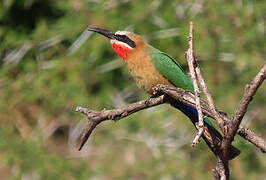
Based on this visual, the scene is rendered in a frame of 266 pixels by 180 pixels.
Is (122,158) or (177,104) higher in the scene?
(177,104)

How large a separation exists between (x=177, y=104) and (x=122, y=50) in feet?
1.79

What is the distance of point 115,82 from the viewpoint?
5.71 m

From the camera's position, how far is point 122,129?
5.23m

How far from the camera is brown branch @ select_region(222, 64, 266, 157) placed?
183 cm

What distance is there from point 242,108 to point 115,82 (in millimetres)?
3864

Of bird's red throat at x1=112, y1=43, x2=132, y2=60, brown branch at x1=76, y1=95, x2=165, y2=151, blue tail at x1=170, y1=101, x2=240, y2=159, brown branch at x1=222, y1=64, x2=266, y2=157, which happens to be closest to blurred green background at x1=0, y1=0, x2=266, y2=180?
bird's red throat at x1=112, y1=43, x2=132, y2=60

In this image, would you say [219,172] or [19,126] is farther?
[19,126]

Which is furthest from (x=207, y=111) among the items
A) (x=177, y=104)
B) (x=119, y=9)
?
(x=119, y=9)

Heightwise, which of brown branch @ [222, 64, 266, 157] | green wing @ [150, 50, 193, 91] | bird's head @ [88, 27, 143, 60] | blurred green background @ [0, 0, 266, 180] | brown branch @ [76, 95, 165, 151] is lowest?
blurred green background @ [0, 0, 266, 180]

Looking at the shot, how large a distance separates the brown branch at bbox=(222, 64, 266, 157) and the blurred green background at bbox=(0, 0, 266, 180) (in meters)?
2.88

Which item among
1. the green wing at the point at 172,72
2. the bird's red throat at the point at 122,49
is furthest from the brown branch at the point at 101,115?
the bird's red throat at the point at 122,49

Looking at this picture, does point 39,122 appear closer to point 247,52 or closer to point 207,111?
point 247,52

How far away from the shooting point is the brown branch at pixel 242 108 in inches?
72.2

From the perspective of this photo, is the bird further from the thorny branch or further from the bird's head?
the thorny branch
